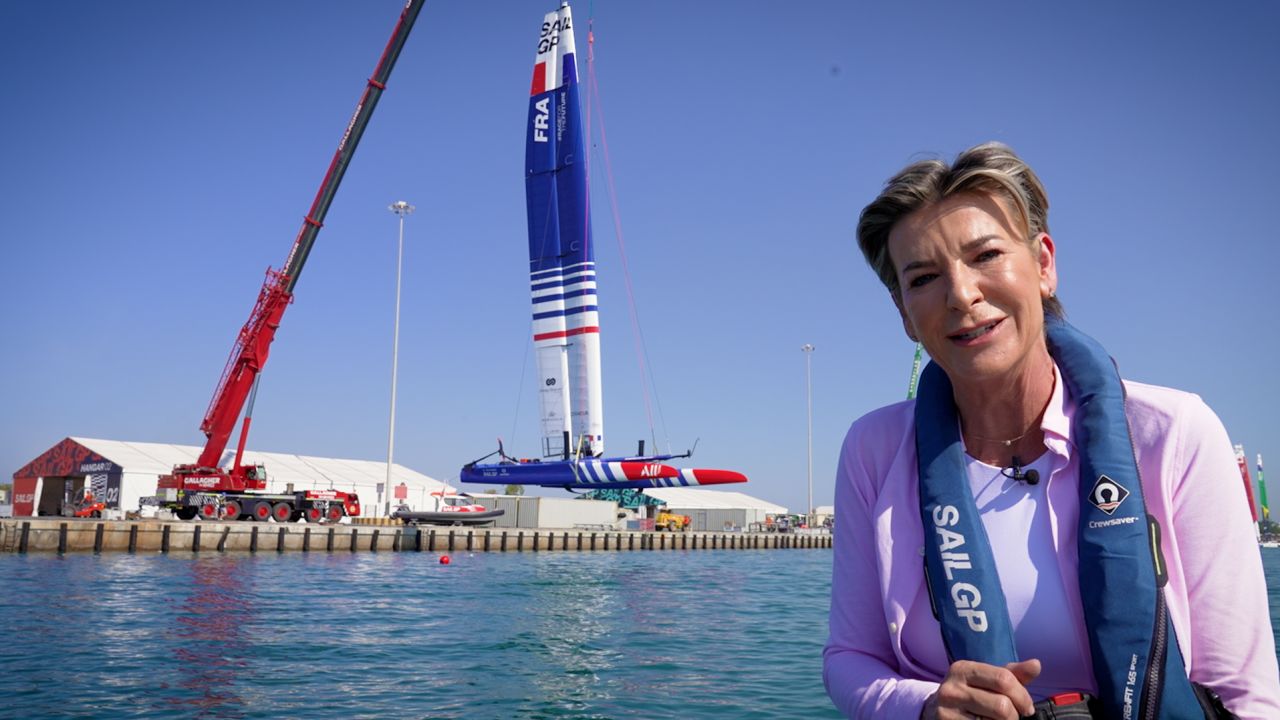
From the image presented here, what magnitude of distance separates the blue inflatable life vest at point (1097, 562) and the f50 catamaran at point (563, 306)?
35027 millimetres

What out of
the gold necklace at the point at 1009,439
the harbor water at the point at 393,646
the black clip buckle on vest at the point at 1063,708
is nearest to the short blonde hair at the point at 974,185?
the gold necklace at the point at 1009,439

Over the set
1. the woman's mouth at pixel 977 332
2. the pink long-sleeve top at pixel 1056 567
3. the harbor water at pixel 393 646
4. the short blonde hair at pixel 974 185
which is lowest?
the harbor water at pixel 393 646

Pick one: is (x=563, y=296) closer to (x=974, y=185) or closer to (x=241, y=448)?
(x=241, y=448)

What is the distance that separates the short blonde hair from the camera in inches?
61.1

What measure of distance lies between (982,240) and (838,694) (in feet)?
3.03

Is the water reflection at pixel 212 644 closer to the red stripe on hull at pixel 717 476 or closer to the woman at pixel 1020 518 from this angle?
the woman at pixel 1020 518

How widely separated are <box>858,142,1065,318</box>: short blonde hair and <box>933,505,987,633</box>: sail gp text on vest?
0.55 metres

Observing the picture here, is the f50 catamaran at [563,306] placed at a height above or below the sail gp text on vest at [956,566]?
above

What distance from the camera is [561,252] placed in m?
40.4

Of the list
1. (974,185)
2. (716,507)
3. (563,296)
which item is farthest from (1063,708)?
(716,507)

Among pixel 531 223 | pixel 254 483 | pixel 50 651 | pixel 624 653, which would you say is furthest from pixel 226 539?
pixel 624 653

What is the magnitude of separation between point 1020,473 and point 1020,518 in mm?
84

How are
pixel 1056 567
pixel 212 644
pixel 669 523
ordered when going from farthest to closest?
pixel 669 523 < pixel 212 644 < pixel 1056 567

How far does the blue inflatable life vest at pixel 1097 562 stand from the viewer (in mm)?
1335
